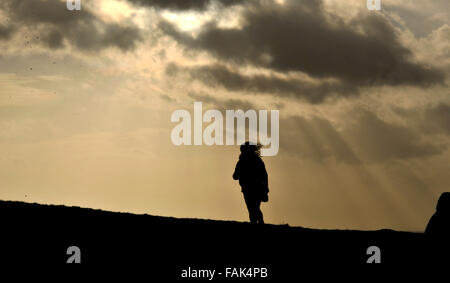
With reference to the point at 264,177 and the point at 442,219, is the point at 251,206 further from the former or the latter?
the point at 442,219

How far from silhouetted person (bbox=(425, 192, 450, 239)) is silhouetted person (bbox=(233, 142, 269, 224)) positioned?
18.8ft

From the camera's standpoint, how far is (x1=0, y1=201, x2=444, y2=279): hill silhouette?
13164 mm

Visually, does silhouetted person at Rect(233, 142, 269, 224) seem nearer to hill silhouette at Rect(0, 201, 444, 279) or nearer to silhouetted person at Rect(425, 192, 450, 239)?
hill silhouette at Rect(0, 201, 444, 279)

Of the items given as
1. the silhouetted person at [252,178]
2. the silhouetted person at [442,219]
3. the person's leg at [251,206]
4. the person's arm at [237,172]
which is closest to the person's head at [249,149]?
the silhouetted person at [252,178]

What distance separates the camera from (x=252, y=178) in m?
20.5

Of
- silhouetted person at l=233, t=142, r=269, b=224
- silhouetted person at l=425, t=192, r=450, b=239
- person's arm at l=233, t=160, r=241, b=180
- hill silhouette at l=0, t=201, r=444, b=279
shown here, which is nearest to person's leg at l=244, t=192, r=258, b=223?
silhouetted person at l=233, t=142, r=269, b=224

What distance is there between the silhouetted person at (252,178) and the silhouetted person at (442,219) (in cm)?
573

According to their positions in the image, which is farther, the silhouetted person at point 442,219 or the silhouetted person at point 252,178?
the silhouetted person at point 252,178

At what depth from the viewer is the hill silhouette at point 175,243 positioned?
1316 cm

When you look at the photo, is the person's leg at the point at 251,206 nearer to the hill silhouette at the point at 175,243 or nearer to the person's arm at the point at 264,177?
the person's arm at the point at 264,177

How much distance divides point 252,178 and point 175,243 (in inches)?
251

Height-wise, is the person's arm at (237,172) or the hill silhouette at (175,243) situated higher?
the person's arm at (237,172)
